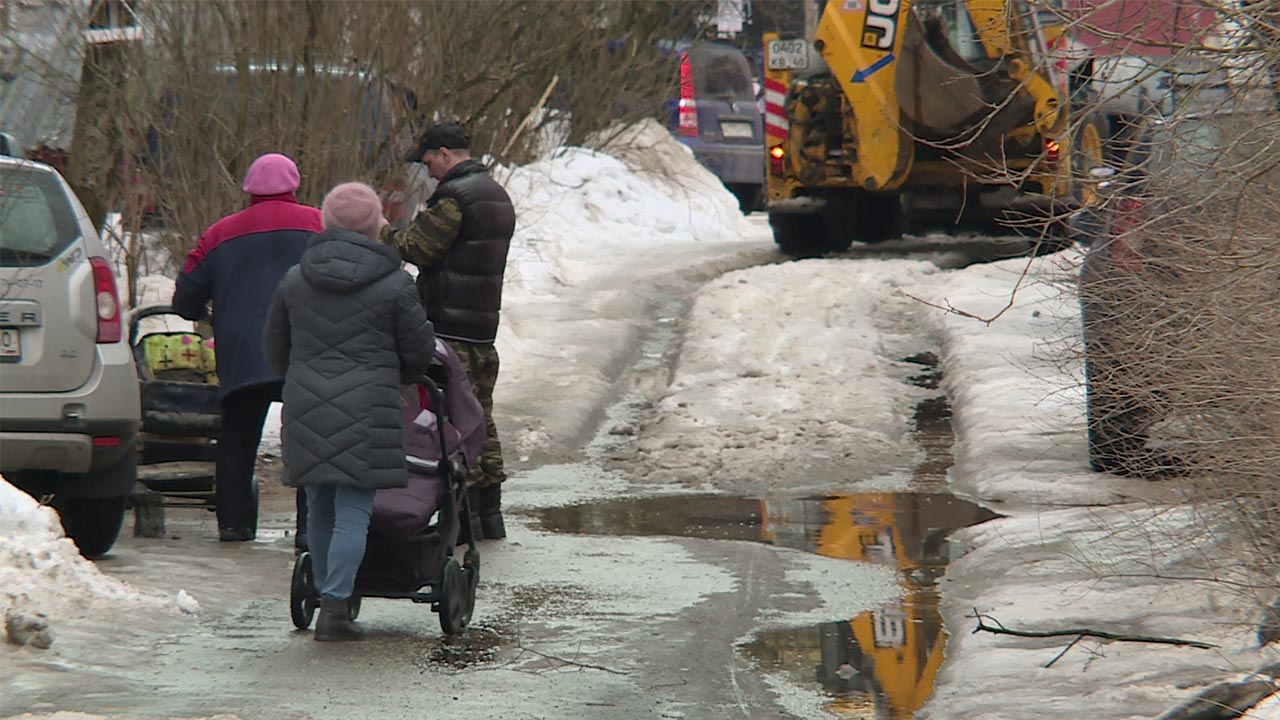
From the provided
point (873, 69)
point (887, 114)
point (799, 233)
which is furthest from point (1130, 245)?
point (799, 233)

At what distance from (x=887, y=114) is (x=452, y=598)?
10749 millimetres

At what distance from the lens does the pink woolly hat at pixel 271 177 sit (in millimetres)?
8430

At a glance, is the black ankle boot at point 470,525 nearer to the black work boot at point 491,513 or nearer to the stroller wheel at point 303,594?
the black work boot at point 491,513

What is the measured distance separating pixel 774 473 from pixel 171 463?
3222mm

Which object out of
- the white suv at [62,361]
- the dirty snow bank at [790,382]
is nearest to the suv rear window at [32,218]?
the white suv at [62,361]

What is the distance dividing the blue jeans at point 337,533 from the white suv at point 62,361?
60.2 inches

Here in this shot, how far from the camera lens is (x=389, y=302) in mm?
6520

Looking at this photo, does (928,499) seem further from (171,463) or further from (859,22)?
(859,22)

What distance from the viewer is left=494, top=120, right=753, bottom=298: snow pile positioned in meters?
18.0

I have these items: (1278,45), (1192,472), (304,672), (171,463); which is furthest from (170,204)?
(1278,45)

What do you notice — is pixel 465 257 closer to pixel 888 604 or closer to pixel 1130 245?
pixel 888 604

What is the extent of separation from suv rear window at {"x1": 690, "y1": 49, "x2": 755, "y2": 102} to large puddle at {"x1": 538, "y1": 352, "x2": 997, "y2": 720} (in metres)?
13.8

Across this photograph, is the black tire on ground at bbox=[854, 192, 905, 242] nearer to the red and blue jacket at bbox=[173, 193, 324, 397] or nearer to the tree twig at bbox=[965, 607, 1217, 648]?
the red and blue jacket at bbox=[173, 193, 324, 397]

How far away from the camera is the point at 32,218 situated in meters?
7.63
